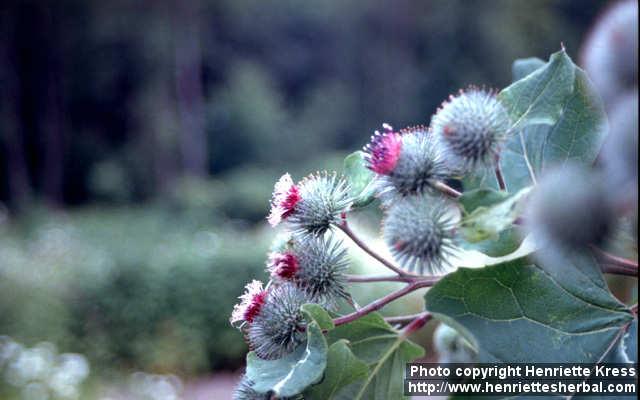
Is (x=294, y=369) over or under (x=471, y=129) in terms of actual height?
under

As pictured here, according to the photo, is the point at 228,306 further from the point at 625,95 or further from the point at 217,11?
the point at 217,11

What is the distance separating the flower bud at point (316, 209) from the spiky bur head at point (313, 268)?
0.03m

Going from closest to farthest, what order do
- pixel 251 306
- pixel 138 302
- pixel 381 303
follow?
pixel 381 303
pixel 251 306
pixel 138 302

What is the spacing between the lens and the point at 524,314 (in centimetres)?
102

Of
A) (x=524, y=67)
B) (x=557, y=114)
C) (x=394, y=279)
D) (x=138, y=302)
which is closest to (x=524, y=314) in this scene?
(x=394, y=279)

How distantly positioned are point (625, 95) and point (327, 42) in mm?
29748

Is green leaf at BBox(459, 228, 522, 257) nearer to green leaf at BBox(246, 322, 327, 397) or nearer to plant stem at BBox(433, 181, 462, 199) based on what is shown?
plant stem at BBox(433, 181, 462, 199)

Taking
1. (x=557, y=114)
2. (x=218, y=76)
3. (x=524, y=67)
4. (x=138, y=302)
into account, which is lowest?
(x=557, y=114)

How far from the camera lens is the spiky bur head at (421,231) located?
105 cm

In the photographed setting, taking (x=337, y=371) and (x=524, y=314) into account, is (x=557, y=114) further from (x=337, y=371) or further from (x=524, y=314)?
(x=337, y=371)

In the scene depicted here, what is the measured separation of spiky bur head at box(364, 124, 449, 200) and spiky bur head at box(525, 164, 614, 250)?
0.28m

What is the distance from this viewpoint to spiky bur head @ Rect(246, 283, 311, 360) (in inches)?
45.3

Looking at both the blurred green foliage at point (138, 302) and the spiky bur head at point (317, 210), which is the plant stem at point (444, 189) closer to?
the spiky bur head at point (317, 210)

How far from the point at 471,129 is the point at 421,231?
0.60 feet
